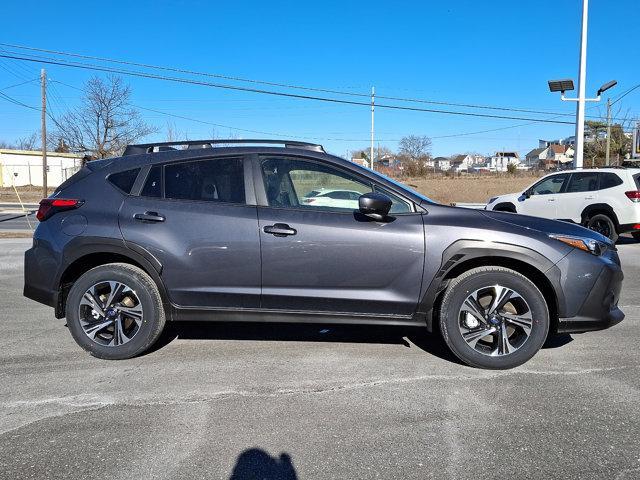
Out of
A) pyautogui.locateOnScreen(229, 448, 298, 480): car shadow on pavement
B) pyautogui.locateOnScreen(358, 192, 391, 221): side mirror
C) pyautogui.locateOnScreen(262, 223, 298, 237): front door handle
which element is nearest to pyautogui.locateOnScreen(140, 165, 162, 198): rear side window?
pyautogui.locateOnScreen(262, 223, 298, 237): front door handle

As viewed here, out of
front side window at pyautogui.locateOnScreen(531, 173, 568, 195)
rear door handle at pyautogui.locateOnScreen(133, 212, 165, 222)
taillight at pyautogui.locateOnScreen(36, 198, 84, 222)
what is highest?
front side window at pyautogui.locateOnScreen(531, 173, 568, 195)

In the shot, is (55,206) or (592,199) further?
(592,199)

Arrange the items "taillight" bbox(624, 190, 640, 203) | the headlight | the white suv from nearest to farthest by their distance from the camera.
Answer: the headlight, "taillight" bbox(624, 190, 640, 203), the white suv

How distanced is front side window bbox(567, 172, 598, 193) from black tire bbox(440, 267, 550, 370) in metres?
8.68

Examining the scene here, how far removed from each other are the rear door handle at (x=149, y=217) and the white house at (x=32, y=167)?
48421 millimetres

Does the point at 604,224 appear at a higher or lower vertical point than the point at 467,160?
lower

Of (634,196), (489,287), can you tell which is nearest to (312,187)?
(489,287)

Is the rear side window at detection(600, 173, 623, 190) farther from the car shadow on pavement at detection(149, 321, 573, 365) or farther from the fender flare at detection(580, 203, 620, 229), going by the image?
the car shadow on pavement at detection(149, 321, 573, 365)

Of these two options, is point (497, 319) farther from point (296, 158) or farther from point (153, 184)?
point (153, 184)

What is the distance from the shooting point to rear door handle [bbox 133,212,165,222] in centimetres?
417

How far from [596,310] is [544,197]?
353 inches

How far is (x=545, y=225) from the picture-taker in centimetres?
411

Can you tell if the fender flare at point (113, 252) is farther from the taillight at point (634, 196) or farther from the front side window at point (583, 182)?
the front side window at point (583, 182)

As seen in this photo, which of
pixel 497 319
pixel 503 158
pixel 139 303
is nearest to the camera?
pixel 497 319
